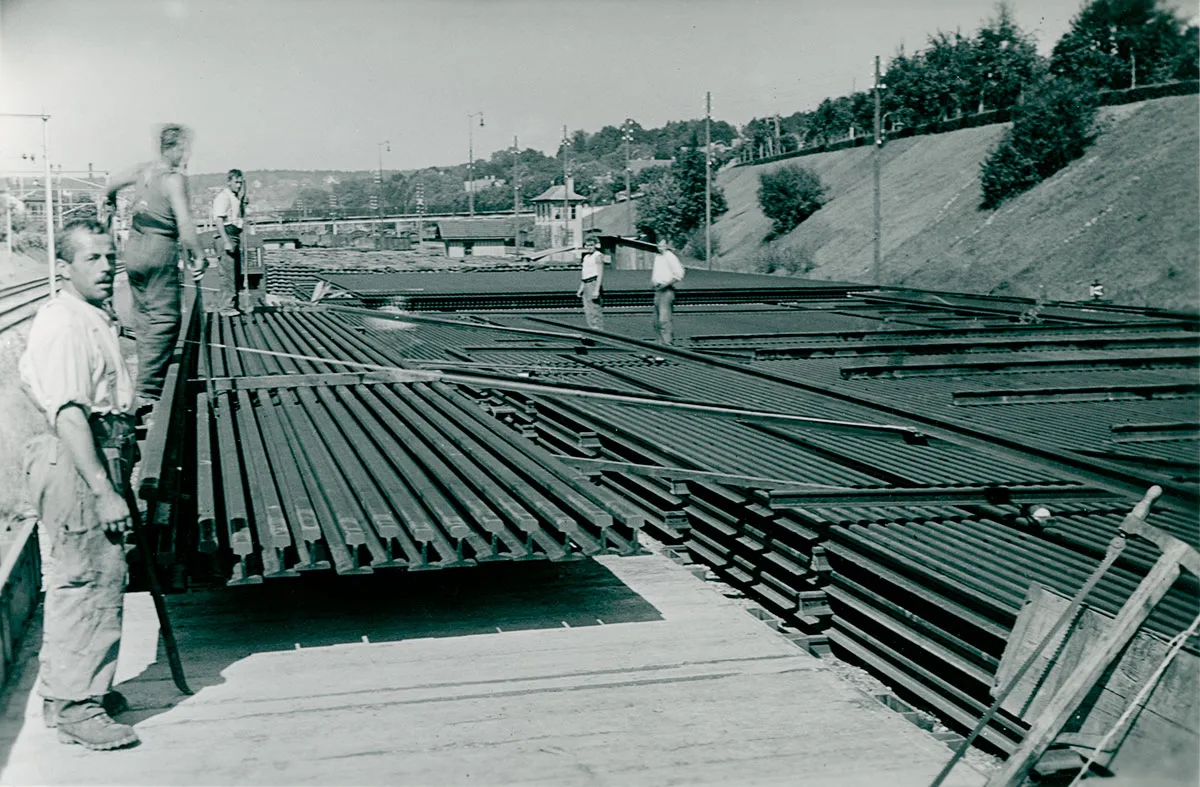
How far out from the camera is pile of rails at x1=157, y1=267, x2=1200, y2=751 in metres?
4.63

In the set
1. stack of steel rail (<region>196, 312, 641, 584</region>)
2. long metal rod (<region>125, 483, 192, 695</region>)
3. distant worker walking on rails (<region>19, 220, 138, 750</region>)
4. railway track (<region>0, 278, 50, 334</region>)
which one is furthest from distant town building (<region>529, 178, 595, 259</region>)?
distant worker walking on rails (<region>19, 220, 138, 750</region>)

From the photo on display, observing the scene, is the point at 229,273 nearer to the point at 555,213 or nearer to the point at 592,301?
the point at 592,301

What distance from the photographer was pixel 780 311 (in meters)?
17.9

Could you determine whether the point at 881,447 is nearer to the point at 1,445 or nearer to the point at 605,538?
the point at 605,538

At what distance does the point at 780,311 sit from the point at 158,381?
39.3ft

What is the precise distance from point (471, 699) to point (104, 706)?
1.19m

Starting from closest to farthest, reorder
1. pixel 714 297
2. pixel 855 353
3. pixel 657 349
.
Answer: pixel 657 349 → pixel 855 353 → pixel 714 297

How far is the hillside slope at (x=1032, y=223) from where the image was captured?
35.2 metres

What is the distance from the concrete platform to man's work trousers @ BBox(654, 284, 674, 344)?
752 cm

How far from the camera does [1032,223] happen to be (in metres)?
43.2

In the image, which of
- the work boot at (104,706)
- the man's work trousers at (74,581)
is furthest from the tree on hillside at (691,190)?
the man's work trousers at (74,581)

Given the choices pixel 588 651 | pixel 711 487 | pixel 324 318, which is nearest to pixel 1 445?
pixel 588 651

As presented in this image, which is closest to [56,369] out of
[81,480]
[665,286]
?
[81,480]

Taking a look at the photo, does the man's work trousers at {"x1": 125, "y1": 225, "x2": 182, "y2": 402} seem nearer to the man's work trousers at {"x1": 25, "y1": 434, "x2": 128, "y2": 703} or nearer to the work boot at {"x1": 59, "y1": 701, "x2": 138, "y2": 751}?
the man's work trousers at {"x1": 25, "y1": 434, "x2": 128, "y2": 703}
